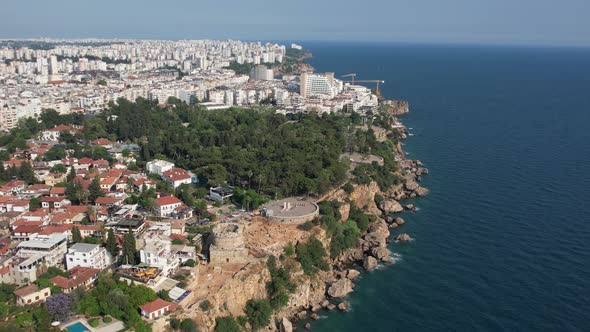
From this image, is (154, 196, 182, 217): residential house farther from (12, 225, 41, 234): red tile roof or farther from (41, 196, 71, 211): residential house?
(12, 225, 41, 234): red tile roof

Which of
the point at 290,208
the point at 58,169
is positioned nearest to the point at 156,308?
the point at 290,208

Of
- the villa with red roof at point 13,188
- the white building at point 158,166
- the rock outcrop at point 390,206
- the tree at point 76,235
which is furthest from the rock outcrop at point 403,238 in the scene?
the villa with red roof at point 13,188

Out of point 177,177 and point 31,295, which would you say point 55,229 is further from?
point 177,177

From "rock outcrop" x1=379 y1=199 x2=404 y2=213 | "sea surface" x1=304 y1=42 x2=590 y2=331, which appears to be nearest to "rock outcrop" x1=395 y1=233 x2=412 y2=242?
"sea surface" x1=304 y1=42 x2=590 y2=331

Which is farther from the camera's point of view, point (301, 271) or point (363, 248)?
point (363, 248)

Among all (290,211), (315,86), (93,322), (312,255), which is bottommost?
(312,255)

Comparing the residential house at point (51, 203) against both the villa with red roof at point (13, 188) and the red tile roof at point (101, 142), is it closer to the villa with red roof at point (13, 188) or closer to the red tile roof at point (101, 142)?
the villa with red roof at point (13, 188)
